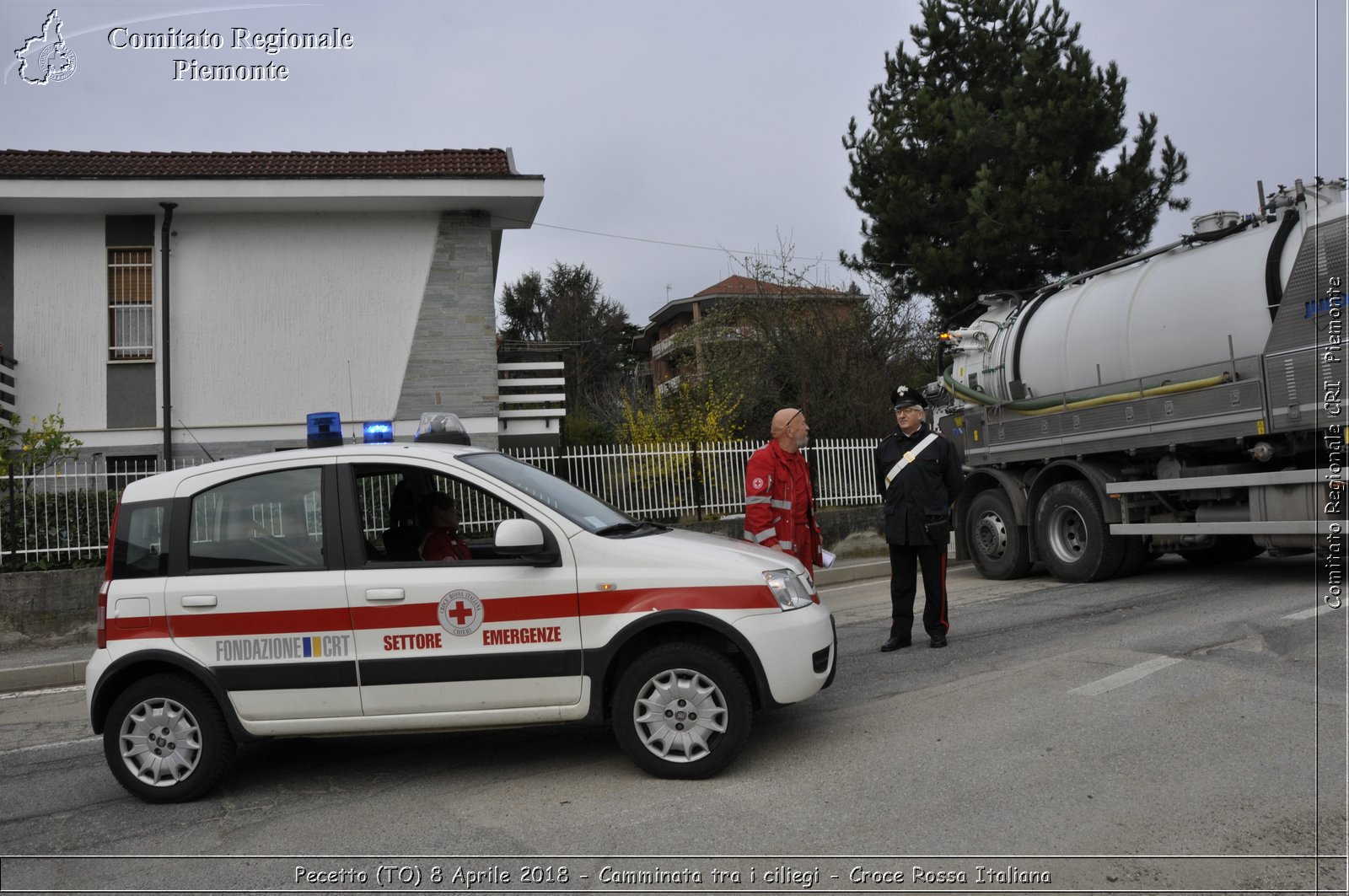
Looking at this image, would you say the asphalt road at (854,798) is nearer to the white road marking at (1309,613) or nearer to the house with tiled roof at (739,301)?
the white road marking at (1309,613)

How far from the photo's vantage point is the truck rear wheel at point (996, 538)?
36.6ft

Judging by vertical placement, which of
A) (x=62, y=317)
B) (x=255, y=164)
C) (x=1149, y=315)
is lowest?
(x=1149, y=315)

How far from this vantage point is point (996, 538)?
11461 millimetres

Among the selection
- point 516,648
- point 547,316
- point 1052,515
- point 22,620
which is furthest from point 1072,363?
point 547,316

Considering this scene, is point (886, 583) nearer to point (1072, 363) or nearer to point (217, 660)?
point (1072, 363)

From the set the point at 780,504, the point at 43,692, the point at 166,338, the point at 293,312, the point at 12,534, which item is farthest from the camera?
the point at 293,312

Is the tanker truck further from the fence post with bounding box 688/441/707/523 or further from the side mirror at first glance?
the side mirror

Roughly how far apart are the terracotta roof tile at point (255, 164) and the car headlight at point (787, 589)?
13.0m

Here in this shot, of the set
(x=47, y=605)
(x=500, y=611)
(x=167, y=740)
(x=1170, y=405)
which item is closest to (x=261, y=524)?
(x=167, y=740)

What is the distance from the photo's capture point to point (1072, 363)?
10805mm

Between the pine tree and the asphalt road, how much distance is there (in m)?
15.7

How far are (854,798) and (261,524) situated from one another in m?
3.12

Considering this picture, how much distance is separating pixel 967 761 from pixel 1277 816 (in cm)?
126

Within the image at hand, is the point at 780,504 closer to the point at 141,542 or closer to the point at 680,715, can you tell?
the point at 680,715
